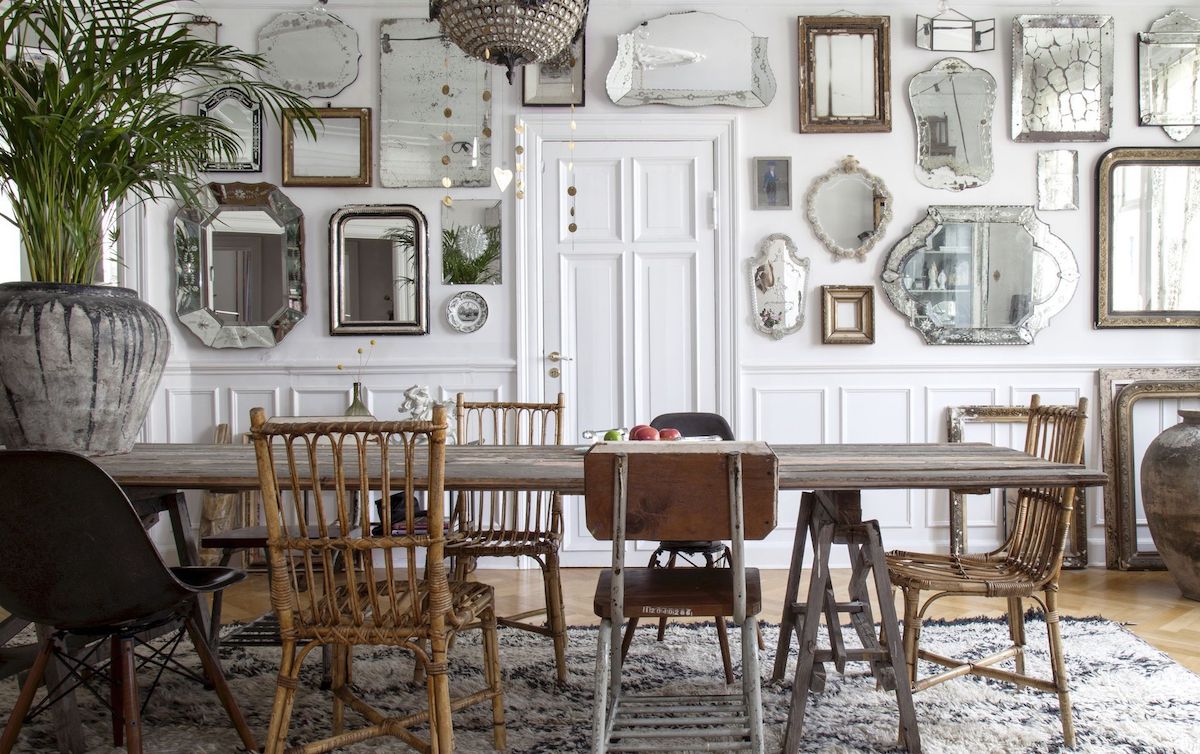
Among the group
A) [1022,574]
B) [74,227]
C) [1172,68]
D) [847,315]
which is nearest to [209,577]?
[74,227]

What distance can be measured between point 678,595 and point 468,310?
272 cm

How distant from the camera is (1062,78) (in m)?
4.45

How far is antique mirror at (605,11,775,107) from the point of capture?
175 inches

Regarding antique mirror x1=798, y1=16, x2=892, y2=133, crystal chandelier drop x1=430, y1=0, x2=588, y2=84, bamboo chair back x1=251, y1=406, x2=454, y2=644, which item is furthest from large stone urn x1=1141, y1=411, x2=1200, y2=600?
bamboo chair back x1=251, y1=406, x2=454, y2=644

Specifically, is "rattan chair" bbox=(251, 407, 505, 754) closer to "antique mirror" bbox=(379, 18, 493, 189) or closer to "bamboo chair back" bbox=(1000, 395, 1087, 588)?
"bamboo chair back" bbox=(1000, 395, 1087, 588)

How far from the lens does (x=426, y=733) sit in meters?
2.40

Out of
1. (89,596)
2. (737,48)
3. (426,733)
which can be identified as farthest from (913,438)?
(89,596)

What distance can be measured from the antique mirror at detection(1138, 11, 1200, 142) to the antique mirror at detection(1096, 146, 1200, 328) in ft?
0.61

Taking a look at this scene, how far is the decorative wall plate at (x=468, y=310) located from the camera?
4.49m

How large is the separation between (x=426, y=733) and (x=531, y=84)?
325 cm

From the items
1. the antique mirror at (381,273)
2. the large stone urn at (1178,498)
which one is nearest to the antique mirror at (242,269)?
the antique mirror at (381,273)

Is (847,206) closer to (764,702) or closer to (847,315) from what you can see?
(847,315)

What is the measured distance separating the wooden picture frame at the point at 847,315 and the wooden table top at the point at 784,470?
175 cm

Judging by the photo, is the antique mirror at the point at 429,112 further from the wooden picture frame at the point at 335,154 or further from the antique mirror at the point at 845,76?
the antique mirror at the point at 845,76
